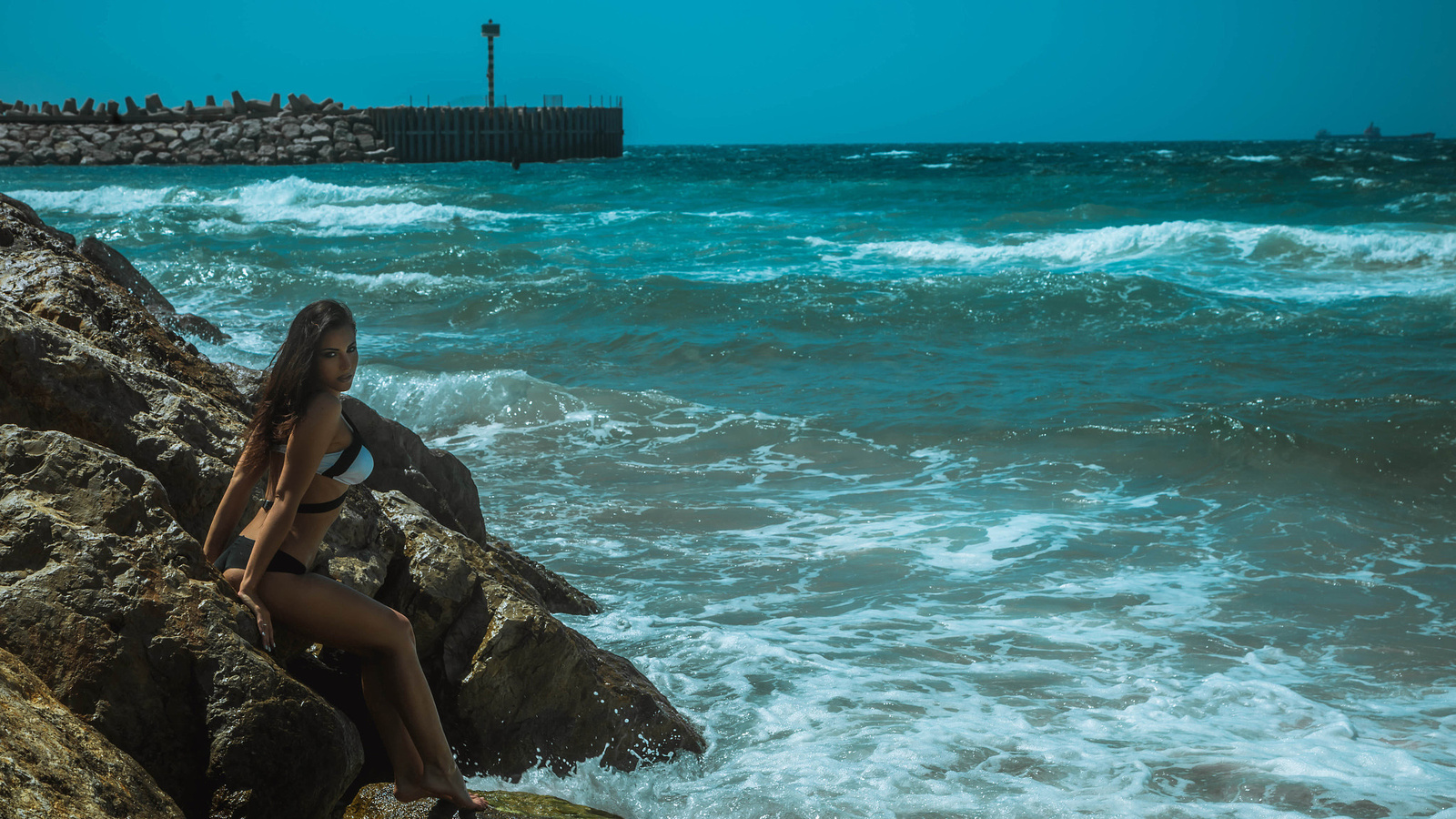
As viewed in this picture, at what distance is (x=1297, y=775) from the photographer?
3729 mm

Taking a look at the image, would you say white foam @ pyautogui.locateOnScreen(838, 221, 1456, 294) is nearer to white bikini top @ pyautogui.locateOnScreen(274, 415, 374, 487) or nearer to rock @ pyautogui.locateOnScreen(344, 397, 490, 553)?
rock @ pyautogui.locateOnScreen(344, 397, 490, 553)

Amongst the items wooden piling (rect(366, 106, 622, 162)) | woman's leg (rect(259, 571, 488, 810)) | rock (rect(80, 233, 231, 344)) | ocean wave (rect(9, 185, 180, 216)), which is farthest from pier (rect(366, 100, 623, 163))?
woman's leg (rect(259, 571, 488, 810))

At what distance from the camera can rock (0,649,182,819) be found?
1755mm

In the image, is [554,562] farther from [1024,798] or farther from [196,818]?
[196,818]

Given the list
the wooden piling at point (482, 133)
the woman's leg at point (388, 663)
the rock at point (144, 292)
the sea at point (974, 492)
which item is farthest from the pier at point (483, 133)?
the woman's leg at point (388, 663)

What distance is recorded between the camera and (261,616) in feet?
8.57

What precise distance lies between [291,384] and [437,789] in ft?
3.47

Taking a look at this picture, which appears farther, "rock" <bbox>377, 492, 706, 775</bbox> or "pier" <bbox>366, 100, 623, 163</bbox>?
"pier" <bbox>366, 100, 623, 163</bbox>

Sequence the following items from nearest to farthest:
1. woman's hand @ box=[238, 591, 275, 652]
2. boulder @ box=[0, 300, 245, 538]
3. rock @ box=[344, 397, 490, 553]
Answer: woman's hand @ box=[238, 591, 275, 652], boulder @ box=[0, 300, 245, 538], rock @ box=[344, 397, 490, 553]

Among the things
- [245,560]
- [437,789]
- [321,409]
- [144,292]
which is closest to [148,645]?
[245,560]

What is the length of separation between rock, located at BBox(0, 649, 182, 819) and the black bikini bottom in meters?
0.62

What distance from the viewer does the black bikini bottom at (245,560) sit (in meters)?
2.70

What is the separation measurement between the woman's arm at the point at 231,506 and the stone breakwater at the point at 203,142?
177 ft

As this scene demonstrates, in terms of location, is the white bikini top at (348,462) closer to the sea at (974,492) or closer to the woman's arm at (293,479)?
the woman's arm at (293,479)
